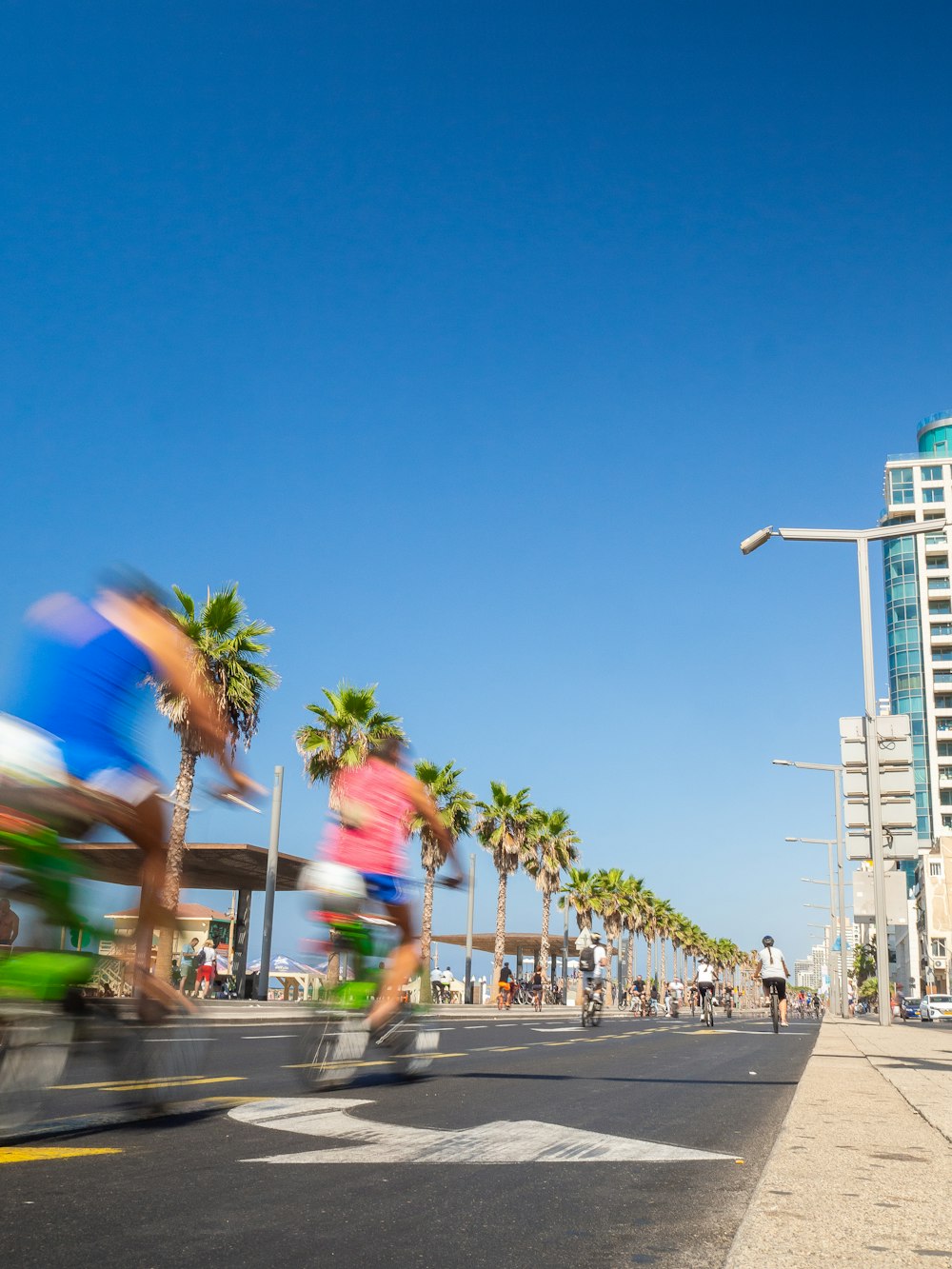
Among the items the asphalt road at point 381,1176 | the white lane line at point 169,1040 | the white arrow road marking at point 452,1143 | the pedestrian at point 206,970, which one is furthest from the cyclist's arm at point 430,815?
the pedestrian at point 206,970

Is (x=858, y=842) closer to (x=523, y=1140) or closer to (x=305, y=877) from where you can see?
(x=305, y=877)

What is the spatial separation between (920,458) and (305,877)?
13871 centimetres

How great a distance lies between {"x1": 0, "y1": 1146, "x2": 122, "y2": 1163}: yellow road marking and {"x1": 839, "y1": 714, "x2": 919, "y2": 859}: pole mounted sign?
41.7ft

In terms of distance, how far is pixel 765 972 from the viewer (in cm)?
2012

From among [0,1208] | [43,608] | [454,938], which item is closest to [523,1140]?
[0,1208]

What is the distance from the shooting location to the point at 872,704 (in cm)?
1820

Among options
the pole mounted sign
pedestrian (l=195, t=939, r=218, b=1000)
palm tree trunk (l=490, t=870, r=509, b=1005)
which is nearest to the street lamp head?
the pole mounted sign

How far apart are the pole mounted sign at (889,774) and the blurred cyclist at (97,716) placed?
1244 cm

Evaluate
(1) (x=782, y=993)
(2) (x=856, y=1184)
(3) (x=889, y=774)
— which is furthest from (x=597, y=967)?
(2) (x=856, y=1184)

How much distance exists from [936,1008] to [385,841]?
198 ft

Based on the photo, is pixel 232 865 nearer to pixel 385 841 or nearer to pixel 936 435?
pixel 385 841

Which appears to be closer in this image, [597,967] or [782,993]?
[782,993]

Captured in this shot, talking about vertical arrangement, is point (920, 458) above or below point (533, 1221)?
above

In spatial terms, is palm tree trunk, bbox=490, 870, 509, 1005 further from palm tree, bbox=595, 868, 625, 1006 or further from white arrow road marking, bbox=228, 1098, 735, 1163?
white arrow road marking, bbox=228, 1098, 735, 1163
